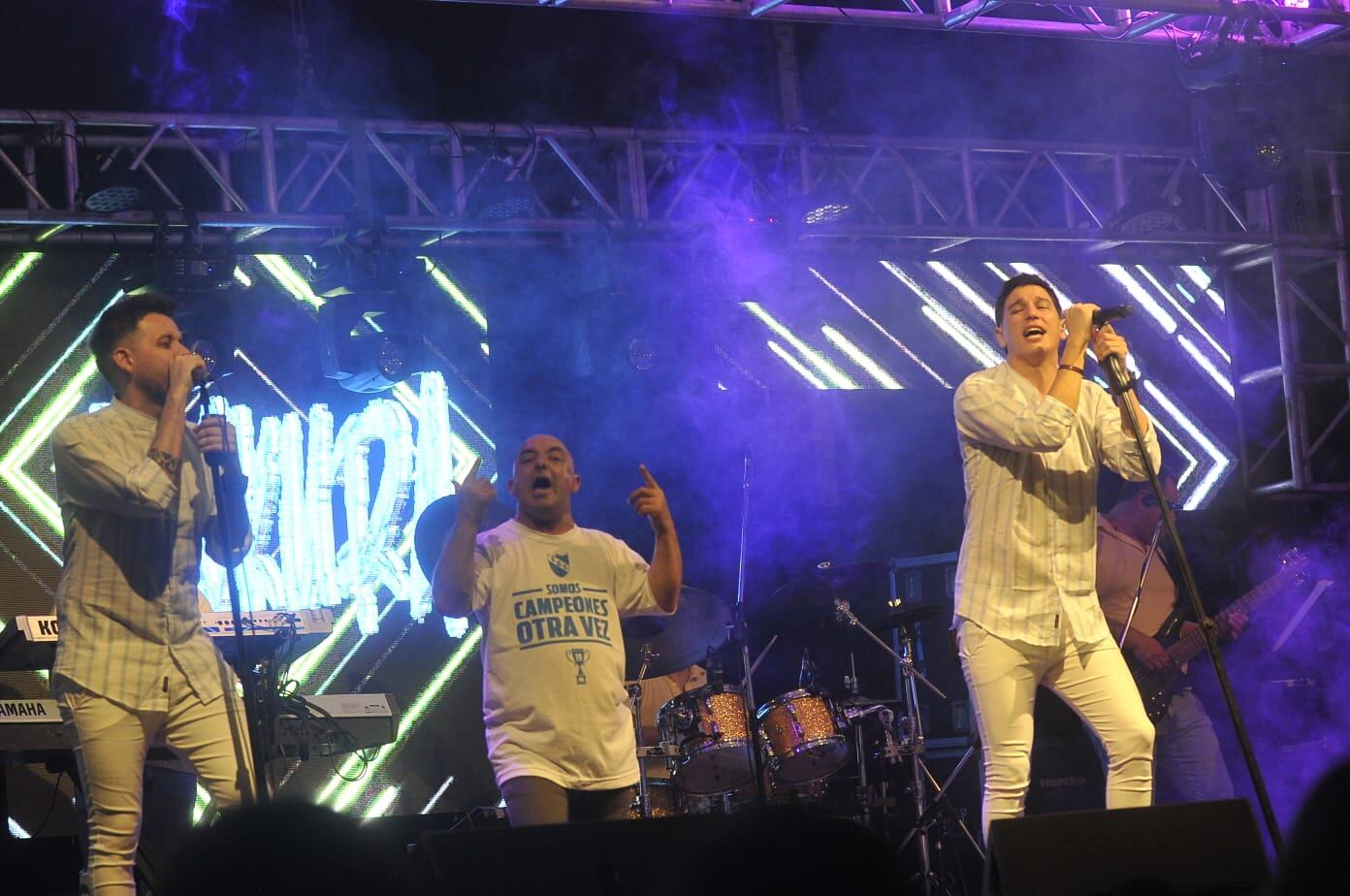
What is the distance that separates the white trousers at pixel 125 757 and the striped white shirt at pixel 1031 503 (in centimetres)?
227

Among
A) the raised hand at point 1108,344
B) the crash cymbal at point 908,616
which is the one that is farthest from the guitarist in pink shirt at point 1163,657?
the raised hand at point 1108,344

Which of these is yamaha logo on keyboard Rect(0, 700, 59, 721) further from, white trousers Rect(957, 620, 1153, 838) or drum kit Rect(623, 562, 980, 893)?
white trousers Rect(957, 620, 1153, 838)

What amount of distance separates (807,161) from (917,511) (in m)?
2.49

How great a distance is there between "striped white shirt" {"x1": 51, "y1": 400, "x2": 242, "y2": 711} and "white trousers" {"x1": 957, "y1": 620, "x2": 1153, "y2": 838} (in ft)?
7.44

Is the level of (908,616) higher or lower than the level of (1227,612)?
higher

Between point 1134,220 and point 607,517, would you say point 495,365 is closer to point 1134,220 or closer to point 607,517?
point 607,517

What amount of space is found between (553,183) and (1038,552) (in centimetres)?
501

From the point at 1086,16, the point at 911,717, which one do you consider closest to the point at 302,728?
the point at 911,717

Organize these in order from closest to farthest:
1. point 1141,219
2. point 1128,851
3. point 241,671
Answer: point 1128,851 < point 241,671 < point 1141,219

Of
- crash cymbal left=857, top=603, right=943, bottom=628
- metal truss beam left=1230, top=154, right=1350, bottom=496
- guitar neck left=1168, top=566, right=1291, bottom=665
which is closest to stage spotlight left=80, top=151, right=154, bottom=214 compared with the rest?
crash cymbal left=857, top=603, right=943, bottom=628

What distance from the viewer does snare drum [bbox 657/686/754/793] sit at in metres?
7.07

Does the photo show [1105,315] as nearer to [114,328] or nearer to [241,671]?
[241,671]

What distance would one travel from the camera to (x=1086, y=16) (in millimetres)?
7996

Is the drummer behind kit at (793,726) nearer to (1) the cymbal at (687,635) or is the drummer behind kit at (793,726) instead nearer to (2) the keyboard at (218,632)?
(1) the cymbal at (687,635)
